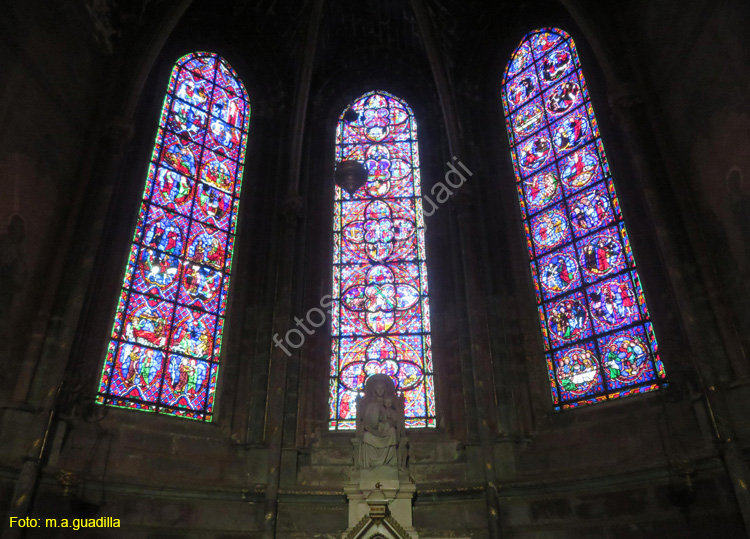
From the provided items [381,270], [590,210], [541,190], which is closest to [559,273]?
[590,210]

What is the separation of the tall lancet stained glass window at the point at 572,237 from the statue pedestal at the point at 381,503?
2.71 m

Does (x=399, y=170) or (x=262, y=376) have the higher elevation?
(x=399, y=170)

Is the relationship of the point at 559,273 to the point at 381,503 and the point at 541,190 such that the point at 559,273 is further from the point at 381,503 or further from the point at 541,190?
the point at 381,503

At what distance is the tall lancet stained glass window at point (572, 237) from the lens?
8.42 m

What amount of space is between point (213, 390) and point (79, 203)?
3264 millimetres

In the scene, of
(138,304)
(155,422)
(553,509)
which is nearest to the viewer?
(553,509)

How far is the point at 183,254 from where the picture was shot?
10.0 m

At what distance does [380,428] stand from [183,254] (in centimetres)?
435

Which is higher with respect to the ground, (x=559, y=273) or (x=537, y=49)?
(x=537, y=49)

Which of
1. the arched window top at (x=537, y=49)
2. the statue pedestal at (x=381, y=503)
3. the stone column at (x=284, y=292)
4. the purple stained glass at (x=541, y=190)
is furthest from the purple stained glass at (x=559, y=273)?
the stone column at (x=284, y=292)

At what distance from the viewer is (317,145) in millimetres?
12375

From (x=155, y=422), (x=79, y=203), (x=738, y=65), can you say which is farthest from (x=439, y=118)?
(x=155, y=422)

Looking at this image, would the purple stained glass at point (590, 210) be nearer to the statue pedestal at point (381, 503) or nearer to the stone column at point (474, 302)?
the stone column at point (474, 302)

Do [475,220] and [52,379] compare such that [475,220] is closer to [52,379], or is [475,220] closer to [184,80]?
[184,80]
